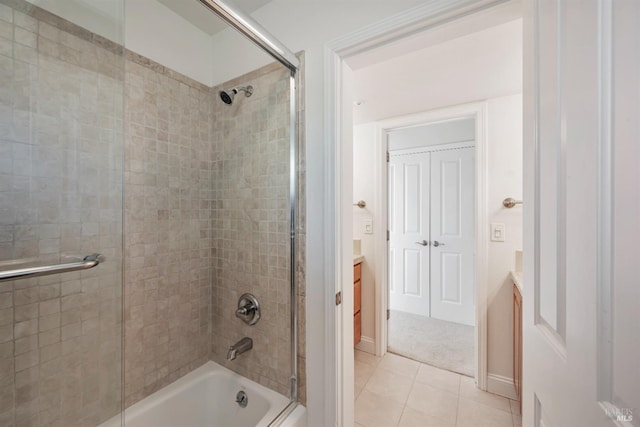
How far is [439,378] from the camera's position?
6.77 ft

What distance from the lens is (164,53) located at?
140 centimetres

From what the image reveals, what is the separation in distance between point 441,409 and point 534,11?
2.18 metres

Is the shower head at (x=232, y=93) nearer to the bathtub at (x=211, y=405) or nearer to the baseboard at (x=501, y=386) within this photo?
the bathtub at (x=211, y=405)

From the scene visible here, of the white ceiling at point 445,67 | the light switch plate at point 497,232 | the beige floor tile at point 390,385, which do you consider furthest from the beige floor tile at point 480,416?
the white ceiling at point 445,67

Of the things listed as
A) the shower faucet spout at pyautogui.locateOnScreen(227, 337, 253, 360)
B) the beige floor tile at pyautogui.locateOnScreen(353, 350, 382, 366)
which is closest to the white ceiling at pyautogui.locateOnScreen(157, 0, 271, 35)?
the shower faucet spout at pyautogui.locateOnScreen(227, 337, 253, 360)

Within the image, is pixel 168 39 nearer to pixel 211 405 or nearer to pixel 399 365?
pixel 211 405

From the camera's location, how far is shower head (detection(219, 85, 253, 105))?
1.45 metres

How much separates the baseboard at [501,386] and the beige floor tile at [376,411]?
0.75m

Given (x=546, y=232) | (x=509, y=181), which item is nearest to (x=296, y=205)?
(x=546, y=232)

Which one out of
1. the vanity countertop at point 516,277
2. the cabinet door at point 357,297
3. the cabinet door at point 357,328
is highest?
the vanity countertop at point 516,277

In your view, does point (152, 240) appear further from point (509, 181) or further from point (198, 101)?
point (509, 181)

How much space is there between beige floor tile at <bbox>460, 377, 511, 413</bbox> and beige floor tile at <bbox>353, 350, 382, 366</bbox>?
2.25 ft

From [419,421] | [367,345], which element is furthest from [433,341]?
[419,421]

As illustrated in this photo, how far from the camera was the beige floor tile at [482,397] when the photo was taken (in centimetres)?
178
